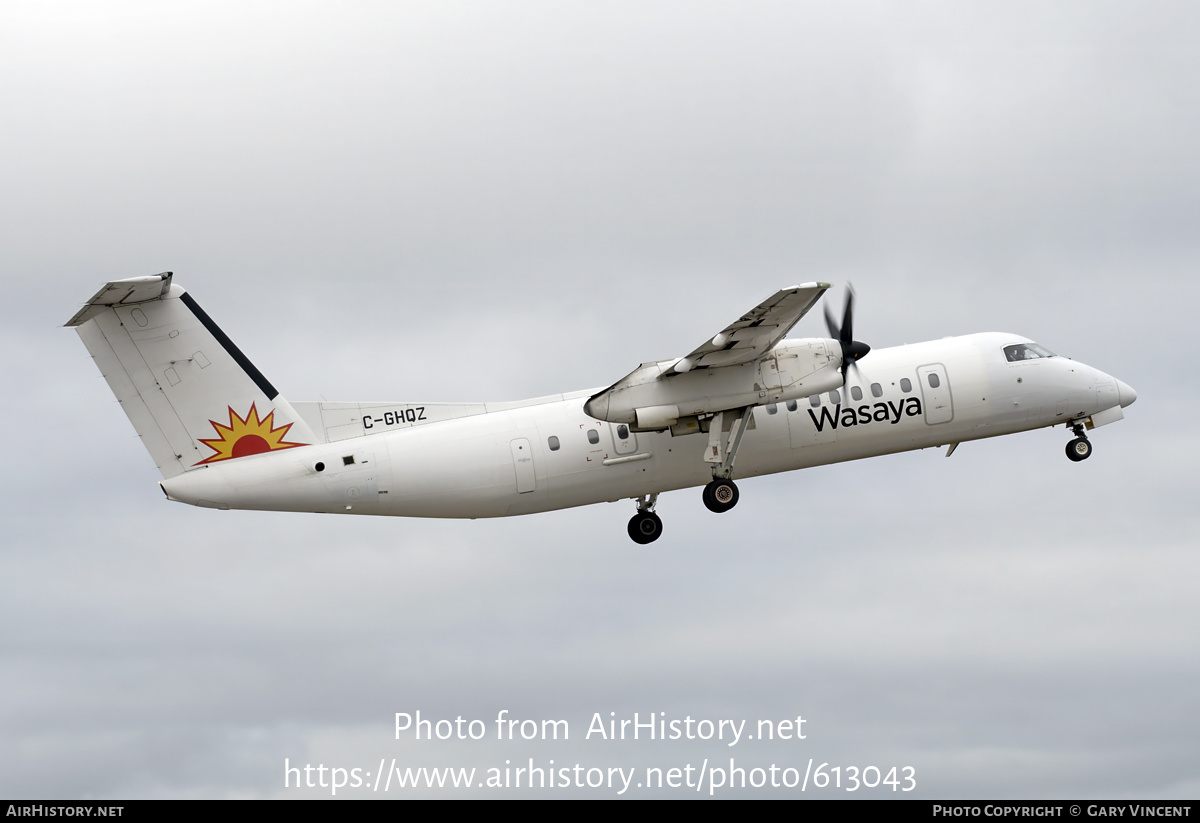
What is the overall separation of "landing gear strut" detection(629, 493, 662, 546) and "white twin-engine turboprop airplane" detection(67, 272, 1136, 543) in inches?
3.0

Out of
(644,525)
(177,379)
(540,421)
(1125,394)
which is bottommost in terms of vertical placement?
(644,525)

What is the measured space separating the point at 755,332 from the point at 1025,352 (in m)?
8.11

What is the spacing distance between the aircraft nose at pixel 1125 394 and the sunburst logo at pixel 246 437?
19864 millimetres

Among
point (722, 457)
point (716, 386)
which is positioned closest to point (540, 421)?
point (716, 386)

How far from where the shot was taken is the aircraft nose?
36156mm

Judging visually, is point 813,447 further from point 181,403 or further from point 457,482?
point 181,403

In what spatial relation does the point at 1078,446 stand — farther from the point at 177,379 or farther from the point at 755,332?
the point at 177,379

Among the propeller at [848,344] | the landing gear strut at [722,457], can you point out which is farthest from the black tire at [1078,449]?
the landing gear strut at [722,457]

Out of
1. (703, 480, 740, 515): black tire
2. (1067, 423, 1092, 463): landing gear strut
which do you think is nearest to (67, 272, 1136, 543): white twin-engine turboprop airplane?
(703, 480, 740, 515): black tire

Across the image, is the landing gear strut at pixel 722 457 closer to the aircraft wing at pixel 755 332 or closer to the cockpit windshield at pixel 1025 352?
the aircraft wing at pixel 755 332

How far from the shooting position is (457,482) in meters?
31.5

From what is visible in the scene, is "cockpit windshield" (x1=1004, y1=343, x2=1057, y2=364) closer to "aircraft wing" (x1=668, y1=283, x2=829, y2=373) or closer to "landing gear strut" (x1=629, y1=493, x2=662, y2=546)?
"aircraft wing" (x1=668, y1=283, x2=829, y2=373)

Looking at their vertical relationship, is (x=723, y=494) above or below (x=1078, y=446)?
below

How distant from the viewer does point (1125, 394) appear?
3622 centimetres
